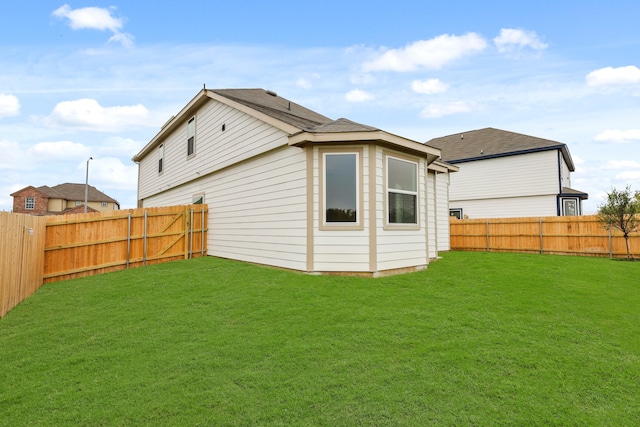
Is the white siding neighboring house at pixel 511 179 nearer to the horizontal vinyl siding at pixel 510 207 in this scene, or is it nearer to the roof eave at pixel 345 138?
the horizontal vinyl siding at pixel 510 207

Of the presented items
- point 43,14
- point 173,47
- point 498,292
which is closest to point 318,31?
point 173,47

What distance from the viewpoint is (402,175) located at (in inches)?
334

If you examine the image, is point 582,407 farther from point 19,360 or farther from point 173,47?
point 173,47

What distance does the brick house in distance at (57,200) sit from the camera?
45.0 m

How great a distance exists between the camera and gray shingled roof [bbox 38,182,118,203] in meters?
47.7

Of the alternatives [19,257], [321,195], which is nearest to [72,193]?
[19,257]

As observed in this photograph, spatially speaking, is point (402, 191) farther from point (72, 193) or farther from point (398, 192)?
point (72, 193)

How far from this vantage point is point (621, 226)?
39.4 ft

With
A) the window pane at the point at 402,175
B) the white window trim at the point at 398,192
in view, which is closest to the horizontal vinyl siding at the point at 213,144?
the white window trim at the point at 398,192

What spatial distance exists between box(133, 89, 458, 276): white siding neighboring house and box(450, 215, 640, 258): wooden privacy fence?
5.21m

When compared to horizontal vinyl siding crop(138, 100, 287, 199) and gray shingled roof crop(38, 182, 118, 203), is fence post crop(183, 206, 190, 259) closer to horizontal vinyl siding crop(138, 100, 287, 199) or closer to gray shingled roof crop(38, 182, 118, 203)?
horizontal vinyl siding crop(138, 100, 287, 199)

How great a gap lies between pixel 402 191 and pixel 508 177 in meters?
15.5

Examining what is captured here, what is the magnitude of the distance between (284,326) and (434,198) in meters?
8.65

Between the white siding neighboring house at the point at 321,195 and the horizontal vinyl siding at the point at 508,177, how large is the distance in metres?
11.4
